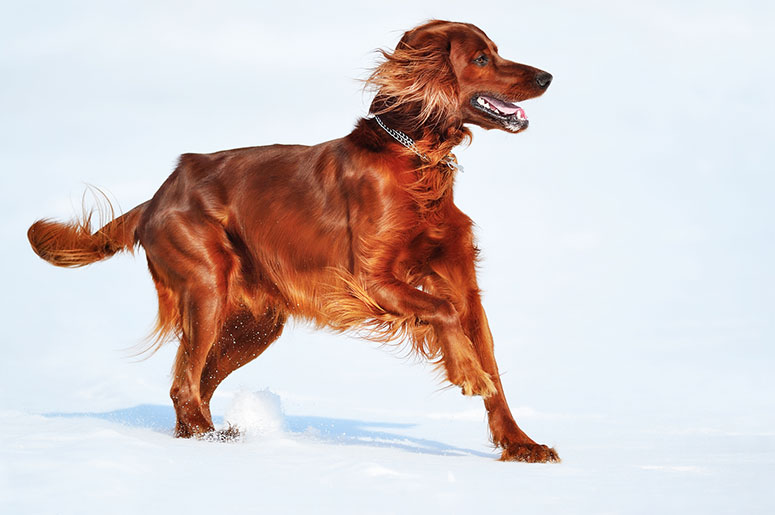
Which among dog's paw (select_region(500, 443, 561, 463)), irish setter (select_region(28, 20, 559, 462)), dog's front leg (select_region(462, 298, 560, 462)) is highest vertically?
irish setter (select_region(28, 20, 559, 462))

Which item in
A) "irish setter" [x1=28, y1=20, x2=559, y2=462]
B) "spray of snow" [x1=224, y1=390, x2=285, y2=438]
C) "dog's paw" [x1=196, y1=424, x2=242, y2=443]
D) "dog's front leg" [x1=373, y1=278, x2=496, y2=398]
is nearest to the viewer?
"dog's front leg" [x1=373, y1=278, x2=496, y2=398]

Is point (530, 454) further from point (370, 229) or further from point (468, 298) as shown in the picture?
point (370, 229)

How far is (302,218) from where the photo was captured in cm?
599

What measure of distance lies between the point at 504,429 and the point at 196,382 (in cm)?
188

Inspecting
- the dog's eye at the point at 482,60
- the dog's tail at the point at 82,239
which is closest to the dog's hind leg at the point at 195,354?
the dog's tail at the point at 82,239

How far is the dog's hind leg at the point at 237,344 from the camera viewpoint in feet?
21.9

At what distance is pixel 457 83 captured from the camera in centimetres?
561

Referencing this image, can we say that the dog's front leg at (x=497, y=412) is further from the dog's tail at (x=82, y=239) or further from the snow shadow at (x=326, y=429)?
the dog's tail at (x=82, y=239)

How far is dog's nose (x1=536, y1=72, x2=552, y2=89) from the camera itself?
5.54 meters

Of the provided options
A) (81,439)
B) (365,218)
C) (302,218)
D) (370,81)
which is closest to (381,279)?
(365,218)

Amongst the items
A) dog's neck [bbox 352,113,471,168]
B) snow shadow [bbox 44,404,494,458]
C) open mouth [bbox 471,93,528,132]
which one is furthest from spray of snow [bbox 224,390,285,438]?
open mouth [bbox 471,93,528,132]

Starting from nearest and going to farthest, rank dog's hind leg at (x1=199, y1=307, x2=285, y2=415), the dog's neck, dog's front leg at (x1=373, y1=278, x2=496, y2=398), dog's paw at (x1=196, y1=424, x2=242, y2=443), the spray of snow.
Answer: dog's front leg at (x1=373, y1=278, x2=496, y2=398) < the dog's neck < dog's paw at (x1=196, y1=424, x2=242, y2=443) < the spray of snow < dog's hind leg at (x1=199, y1=307, x2=285, y2=415)

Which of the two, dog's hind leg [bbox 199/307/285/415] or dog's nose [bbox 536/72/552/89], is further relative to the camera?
dog's hind leg [bbox 199/307/285/415]

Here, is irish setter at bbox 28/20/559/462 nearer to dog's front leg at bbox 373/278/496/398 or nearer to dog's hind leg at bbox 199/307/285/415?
dog's front leg at bbox 373/278/496/398
